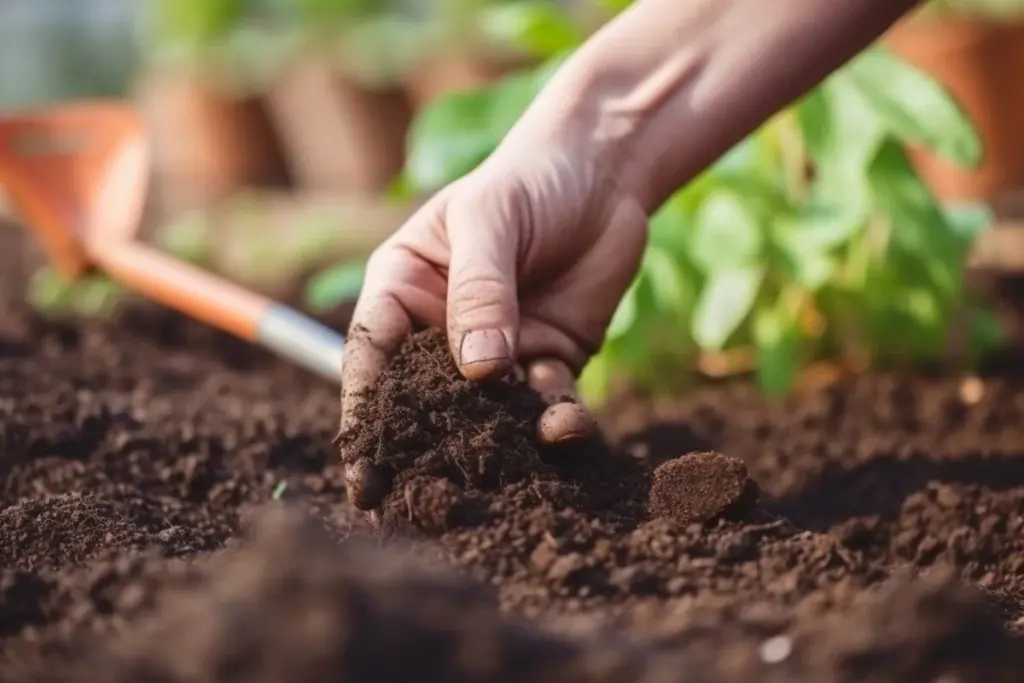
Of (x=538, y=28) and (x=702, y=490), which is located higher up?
(x=538, y=28)

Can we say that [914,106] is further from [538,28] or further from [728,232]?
[538,28]

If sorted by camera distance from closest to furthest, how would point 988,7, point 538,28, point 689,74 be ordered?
point 689,74
point 538,28
point 988,7

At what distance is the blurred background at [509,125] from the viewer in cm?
253

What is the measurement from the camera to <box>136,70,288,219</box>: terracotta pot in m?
6.08

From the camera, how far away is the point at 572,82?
180cm

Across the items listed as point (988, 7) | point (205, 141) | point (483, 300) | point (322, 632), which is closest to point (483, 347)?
point (483, 300)

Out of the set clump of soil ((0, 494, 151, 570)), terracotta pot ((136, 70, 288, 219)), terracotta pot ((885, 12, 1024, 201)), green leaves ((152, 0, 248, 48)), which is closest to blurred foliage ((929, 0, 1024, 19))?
terracotta pot ((885, 12, 1024, 201))

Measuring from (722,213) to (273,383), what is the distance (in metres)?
1.07

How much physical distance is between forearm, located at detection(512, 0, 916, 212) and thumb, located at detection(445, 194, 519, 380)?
0.88 ft

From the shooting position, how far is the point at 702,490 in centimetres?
139

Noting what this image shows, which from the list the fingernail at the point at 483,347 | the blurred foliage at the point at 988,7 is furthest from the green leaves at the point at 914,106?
the blurred foliage at the point at 988,7

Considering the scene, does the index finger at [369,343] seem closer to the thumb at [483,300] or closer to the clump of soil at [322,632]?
the thumb at [483,300]

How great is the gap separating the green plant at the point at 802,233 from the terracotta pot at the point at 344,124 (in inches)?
126

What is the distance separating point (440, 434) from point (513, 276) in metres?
0.24
